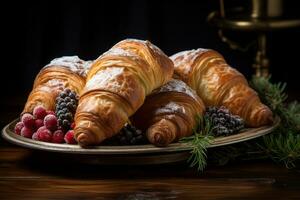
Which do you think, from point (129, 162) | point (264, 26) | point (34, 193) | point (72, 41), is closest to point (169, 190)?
point (129, 162)

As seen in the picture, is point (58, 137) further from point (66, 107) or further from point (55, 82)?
point (55, 82)

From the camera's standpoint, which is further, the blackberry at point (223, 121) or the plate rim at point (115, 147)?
the blackberry at point (223, 121)

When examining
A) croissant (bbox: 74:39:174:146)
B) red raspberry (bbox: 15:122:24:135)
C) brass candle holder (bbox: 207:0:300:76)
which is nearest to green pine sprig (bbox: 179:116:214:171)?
croissant (bbox: 74:39:174:146)

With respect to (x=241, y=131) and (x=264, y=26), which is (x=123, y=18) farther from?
(x=241, y=131)

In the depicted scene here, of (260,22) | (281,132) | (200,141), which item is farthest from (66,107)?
(260,22)

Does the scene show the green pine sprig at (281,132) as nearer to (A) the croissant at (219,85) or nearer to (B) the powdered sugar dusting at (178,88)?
(A) the croissant at (219,85)

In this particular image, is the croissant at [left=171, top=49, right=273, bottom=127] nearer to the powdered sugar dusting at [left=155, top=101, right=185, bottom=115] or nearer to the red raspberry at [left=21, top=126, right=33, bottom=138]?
the powdered sugar dusting at [left=155, top=101, right=185, bottom=115]

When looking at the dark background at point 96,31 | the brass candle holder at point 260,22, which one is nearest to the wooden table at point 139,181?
the brass candle holder at point 260,22
